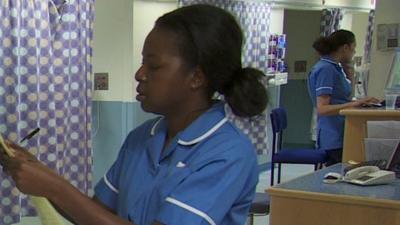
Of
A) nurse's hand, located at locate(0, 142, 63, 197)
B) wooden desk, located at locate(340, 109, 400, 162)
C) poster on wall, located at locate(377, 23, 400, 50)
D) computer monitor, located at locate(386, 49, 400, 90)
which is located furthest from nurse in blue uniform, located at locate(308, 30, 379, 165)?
nurse's hand, located at locate(0, 142, 63, 197)

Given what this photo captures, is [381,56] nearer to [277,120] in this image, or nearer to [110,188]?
[277,120]

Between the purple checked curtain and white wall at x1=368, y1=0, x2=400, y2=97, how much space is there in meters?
2.00

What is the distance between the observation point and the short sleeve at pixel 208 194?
1.02m

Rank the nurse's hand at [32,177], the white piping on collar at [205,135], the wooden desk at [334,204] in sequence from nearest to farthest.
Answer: the nurse's hand at [32,177] < the white piping on collar at [205,135] < the wooden desk at [334,204]

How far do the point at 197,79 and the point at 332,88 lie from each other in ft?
9.10

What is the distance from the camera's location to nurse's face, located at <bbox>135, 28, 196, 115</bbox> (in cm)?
110

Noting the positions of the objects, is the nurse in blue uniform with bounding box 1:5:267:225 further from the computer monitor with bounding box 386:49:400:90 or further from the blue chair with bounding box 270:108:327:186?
the blue chair with bounding box 270:108:327:186

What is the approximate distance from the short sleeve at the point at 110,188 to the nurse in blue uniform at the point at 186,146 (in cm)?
3

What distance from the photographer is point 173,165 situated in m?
1.11

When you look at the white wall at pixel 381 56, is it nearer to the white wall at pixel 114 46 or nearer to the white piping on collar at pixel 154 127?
the white wall at pixel 114 46

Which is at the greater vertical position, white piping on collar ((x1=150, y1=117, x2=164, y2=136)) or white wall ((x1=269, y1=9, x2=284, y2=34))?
white wall ((x1=269, y1=9, x2=284, y2=34))

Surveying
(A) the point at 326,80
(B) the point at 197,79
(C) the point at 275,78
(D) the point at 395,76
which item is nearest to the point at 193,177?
(B) the point at 197,79

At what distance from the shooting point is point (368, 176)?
2.29 meters

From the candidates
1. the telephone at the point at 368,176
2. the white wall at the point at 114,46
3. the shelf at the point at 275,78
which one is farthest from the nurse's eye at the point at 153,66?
Result: the shelf at the point at 275,78
